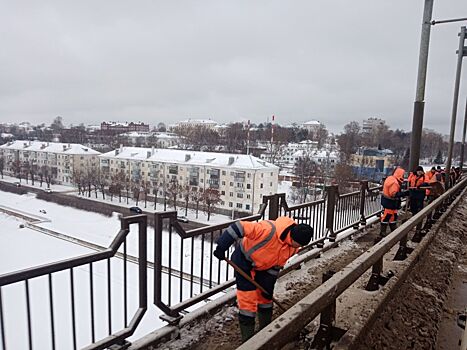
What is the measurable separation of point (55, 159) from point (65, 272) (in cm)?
5702

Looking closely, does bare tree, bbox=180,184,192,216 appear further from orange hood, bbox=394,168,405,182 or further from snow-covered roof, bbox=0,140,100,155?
orange hood, bbox=394,168,405,182

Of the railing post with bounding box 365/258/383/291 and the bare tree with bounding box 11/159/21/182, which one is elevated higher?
the railing post with bounding box 365/258/383/291

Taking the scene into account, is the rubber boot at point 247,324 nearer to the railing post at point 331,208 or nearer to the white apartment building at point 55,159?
the railing post at point 331,208

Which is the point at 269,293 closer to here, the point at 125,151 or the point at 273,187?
the point at 273,187

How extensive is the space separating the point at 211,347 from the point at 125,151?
59.0 m

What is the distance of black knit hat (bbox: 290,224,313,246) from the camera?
294cm

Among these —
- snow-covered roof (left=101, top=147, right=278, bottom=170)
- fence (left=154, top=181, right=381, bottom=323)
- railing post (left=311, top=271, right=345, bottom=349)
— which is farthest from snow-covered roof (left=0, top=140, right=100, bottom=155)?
railing post (left=311, top=271, right=345, bottom=349)

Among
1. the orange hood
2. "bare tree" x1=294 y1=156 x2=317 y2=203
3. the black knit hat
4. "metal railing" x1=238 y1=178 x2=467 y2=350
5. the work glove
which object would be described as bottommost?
"bare tree" x1=294 y1=156 x2=317 y2=203

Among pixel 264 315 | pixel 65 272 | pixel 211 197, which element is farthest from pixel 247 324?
pixel 211 197

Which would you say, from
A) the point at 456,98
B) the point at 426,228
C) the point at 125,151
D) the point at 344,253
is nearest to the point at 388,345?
the point at 344,253

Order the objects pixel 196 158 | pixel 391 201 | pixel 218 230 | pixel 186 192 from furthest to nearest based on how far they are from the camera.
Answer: pixel 196 158
pixel 186 192
pixel 391 201
pixel 218 230

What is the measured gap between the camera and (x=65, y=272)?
15.7m

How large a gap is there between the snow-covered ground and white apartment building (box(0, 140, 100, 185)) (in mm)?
9808

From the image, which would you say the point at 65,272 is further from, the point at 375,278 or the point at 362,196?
the point at 375,278
